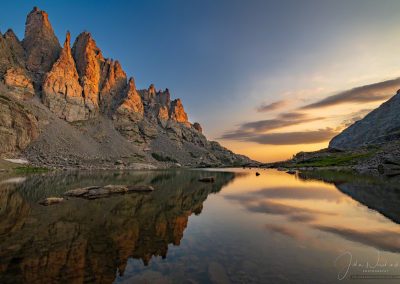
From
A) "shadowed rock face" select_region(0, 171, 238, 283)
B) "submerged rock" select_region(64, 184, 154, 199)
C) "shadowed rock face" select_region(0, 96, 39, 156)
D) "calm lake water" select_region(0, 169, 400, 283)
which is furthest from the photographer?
"shadowed rock face" select_region(0, 96, 39, 156)

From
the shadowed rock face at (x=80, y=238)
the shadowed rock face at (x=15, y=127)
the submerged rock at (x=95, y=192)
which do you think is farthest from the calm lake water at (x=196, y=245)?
the shadowed rock face at (x=15, y=127)

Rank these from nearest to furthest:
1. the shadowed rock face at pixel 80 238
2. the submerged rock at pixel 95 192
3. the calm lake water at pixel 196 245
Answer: the calm lake water at pixel 196 245 → the shadowed rock face at pixel 80 238 → the submerged rock at pixel 95 192

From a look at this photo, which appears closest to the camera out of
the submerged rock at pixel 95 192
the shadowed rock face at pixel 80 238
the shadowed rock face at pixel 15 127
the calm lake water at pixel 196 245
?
the calm lake water at pixel 196 245

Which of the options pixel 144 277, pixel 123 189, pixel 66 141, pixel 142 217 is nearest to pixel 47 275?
pixel 144 277

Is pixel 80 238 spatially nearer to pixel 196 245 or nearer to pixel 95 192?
pixel 196 245

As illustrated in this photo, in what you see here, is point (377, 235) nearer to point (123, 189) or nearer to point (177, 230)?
point (177, 230)

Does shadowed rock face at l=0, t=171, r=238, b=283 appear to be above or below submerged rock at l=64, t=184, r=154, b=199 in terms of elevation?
below

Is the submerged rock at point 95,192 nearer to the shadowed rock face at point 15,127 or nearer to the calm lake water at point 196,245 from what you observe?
the calm lake water at point 196,245

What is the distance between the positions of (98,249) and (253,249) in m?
9.17

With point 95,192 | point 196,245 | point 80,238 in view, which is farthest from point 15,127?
point 196,245

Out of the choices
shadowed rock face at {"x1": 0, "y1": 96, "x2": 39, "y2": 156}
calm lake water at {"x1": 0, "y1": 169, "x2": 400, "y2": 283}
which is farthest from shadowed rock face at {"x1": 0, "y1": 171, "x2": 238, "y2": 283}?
shadowed rock face at {"x1": 0, "y1": 96, "x2": 39, "y2": 156}

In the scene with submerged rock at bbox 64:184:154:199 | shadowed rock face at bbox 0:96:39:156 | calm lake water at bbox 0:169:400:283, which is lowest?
calm lake water at bbox 0:169:400:283

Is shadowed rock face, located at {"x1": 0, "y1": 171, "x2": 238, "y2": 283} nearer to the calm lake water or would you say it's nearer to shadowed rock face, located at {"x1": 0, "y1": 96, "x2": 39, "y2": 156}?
the calm lake water

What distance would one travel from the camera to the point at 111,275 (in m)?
11.3
